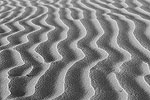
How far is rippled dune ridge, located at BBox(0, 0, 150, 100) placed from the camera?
2836 millimetres

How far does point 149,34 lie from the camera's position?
4.14 metres

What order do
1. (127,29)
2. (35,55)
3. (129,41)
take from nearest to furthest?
(35,55)
(129,41)
(127,29)

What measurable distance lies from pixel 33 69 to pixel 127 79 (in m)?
0.87

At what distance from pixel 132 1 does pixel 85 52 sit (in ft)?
9.23

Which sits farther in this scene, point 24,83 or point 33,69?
point 33,69

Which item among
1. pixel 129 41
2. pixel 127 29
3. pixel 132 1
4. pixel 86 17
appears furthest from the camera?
pixel 132 1

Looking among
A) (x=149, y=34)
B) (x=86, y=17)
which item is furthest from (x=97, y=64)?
(x=86, y=17)

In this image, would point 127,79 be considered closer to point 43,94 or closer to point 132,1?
point 43,94

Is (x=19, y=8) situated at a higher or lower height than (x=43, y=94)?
lower

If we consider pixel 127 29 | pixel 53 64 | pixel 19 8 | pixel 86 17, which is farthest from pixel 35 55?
pixel 19 8

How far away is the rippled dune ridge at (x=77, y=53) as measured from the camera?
2.84 metres

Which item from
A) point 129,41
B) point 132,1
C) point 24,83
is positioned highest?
point 24,83

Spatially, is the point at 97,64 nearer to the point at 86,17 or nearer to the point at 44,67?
the point at 44,67

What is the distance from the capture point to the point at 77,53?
3666 millimetres
